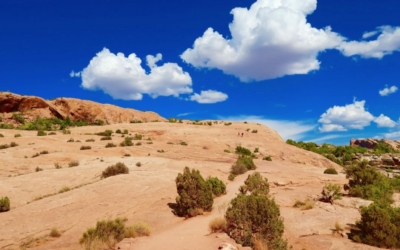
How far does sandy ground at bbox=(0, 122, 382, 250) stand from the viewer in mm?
12164

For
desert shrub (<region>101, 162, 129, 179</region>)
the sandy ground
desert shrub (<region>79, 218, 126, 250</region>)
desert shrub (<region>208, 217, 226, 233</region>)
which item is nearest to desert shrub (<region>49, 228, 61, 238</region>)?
the sandy ground

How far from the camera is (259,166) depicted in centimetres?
3078

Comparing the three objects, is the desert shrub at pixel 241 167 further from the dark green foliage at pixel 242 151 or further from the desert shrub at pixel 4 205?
the desert shrub at pixel 4 205

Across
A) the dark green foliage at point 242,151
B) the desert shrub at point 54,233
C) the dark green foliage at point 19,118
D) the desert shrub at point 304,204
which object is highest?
the dark green foliage at point 19,118

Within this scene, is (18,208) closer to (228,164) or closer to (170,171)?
(170,171)

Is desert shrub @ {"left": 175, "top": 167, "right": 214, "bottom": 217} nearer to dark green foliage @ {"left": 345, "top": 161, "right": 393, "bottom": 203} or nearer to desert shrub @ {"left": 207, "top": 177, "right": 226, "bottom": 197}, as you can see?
desert shrub @ {"left": 207, "top": 177, "right": 226, "bottom": 197}

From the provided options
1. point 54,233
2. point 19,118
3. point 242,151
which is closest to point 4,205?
point 54,233

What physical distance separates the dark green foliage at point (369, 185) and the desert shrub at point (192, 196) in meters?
9.52

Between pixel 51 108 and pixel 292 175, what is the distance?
48.1 metres

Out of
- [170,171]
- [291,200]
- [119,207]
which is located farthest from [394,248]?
[170,171]

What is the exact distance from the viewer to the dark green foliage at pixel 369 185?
62.1 ft

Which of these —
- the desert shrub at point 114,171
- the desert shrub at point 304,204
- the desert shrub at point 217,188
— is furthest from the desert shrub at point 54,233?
the desert shrub at point 304,204

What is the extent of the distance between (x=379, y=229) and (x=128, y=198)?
11.3 meters

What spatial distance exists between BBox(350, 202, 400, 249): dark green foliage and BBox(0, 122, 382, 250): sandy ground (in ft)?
1.86
